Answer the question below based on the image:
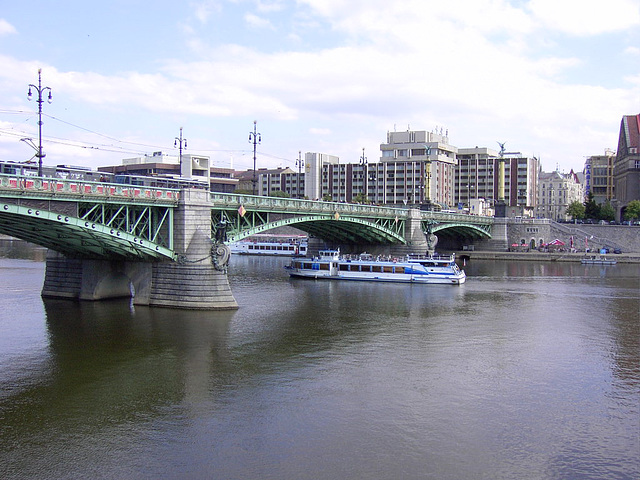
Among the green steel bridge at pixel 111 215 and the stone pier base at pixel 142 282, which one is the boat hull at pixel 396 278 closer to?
the green steel bridge at pixel 111 215

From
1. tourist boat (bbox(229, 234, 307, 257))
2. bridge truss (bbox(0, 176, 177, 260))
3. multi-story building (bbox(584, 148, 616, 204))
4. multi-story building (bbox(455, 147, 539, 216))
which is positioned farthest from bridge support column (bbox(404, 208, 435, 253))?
multi-story building (bbox(584, 148, 616, 204))

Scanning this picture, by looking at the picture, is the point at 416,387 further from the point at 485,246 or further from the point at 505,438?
the point at 485,246

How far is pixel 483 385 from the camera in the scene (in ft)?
103

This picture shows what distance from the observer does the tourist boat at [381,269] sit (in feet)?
243

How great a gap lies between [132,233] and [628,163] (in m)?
134

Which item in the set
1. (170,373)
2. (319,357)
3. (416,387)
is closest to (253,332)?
(319,357)

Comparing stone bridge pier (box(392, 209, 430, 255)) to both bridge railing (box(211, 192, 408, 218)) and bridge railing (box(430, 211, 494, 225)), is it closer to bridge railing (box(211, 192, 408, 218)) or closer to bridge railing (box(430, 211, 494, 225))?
bridge railing (box(211, 192, 408, 218))

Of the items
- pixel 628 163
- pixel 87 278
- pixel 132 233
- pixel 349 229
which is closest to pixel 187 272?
pixel 132 233

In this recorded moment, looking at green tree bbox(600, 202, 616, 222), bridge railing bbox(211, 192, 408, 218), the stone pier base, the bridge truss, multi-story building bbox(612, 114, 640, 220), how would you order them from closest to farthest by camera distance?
1. the bridge truss
2. the stone pier base
3. bridge railing bbox(211, 192, 408, 218)
4. green tree bbox(600, 202, 616, 222)
5. multi-story building bbox(612, 114, 640, 220)

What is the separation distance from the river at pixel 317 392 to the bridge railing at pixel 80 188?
28.0 ft

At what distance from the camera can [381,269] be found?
253 feet

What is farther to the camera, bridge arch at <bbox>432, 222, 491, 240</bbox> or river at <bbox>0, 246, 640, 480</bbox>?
bridge arch at <bbox>432, 222, 491, 240</bbox>

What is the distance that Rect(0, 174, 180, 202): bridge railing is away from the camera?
38.2 meters

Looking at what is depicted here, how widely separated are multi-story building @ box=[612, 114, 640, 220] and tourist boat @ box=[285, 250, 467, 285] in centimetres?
9043
